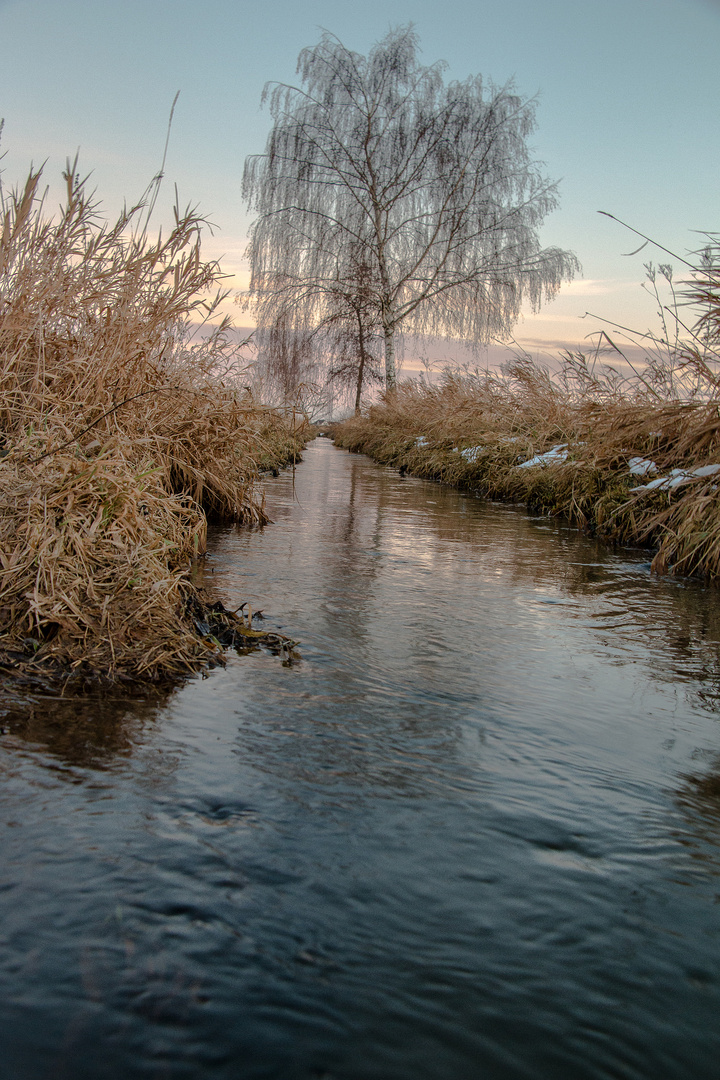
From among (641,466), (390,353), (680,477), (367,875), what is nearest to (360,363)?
(390,353)

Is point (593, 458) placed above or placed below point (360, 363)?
below

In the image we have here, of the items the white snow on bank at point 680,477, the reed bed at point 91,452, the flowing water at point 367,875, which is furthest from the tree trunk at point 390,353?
the flowing water at point 367,875

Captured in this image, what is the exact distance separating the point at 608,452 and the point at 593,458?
0.32m

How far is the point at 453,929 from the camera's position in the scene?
123 cm

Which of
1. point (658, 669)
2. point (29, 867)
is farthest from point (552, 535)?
point (29, 867)

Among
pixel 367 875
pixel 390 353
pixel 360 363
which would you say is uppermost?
pixel 360 363

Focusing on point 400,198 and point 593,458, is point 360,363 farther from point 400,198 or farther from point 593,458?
point 593,458

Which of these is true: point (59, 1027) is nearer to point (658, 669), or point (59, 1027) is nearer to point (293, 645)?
point (293, 645)

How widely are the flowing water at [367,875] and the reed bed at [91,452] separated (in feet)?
0.92

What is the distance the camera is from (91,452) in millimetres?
2924

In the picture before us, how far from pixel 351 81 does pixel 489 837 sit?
19.3 meters

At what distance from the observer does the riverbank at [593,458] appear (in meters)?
4.61

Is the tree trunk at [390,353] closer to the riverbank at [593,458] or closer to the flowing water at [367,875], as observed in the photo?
the riverbank at [593,458]

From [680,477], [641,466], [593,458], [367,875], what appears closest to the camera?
[367,875]
